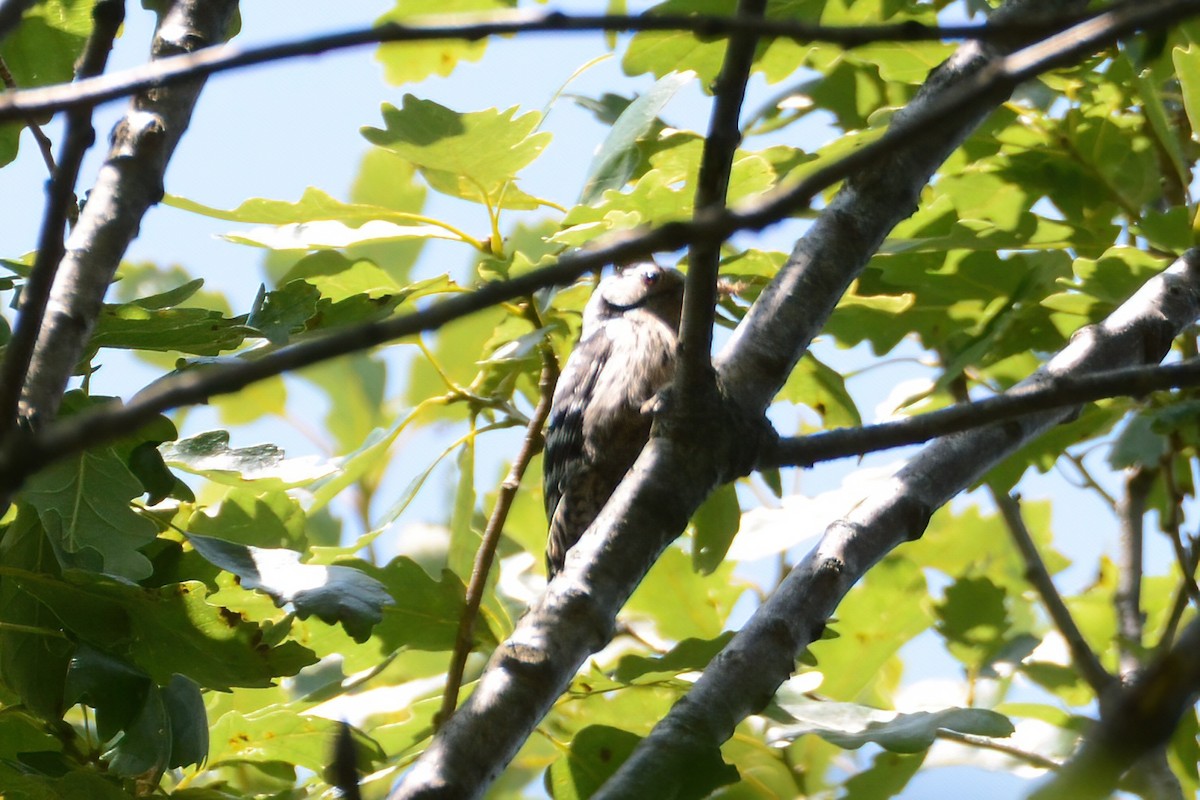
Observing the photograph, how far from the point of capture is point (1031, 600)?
117 inches

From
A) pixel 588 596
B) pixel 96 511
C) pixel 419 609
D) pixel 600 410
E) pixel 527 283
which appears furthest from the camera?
pixel 600 410

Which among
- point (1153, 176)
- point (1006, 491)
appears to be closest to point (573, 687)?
point (1006, 491)

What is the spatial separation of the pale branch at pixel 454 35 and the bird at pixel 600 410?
1798 millimetres

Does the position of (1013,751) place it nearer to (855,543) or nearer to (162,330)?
(855,543)

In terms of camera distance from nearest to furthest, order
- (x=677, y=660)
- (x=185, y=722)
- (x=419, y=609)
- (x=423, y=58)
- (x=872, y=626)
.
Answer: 1. (x=185, y=722)
2. (x=677, y=660)
3. (x=419, y=609)
4. (x=872, y=626)
5. (x=423, y=58)

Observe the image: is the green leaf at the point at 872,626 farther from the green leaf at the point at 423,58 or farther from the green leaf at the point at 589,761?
the green leaf at the point at 423,58

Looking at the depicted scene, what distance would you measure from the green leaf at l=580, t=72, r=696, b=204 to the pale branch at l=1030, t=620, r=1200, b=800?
1.65 meters

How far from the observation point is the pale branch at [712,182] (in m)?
1.04

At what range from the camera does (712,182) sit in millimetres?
1127

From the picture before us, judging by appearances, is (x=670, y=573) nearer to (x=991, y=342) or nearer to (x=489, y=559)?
(x=489, y=559)

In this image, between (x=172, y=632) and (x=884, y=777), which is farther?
(x=884, y=777)

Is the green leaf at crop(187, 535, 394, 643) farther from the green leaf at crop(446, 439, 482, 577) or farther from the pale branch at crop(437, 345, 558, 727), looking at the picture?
the green leaf at crop(446, 439, 482, 577)

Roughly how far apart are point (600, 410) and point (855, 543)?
1189 millimetres

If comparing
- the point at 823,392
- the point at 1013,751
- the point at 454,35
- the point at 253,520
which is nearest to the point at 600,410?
the point at 823,392
